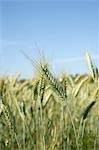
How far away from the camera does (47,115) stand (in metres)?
2.33

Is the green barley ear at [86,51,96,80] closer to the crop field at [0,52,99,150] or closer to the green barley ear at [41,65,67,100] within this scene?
the crop field at [0,52,99,150]

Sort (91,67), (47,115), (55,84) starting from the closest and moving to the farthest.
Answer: (55,84) < (91,67) < (47,115)

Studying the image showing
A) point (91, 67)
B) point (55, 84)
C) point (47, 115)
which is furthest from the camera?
point (47, 115)

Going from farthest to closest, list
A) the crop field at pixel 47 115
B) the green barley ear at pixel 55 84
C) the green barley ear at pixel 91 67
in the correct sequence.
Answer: the green barley ear at pixel 91 67, the crop field at pixel 47 115, the green barley ear at pixel 55 84

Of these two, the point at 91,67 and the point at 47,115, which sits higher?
the point at 91,67

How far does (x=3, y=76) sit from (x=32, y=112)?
10.6 inches

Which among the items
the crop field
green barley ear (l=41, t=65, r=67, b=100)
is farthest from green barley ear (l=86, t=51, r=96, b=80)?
green barley ear (l=41, t=65, r=67, b=100)

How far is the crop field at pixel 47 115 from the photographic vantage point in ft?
3.84

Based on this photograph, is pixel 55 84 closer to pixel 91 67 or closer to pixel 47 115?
pixel 91 67

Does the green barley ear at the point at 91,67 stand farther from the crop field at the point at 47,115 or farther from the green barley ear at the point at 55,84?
the green barley ear at the point at 55,84

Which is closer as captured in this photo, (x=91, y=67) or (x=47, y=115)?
(x=91, y=67)

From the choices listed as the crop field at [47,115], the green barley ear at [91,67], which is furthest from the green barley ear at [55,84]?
the green barley ear at [91,67]

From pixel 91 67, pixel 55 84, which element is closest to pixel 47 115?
pixel 91 67

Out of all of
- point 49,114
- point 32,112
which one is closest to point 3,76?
point 32,112
